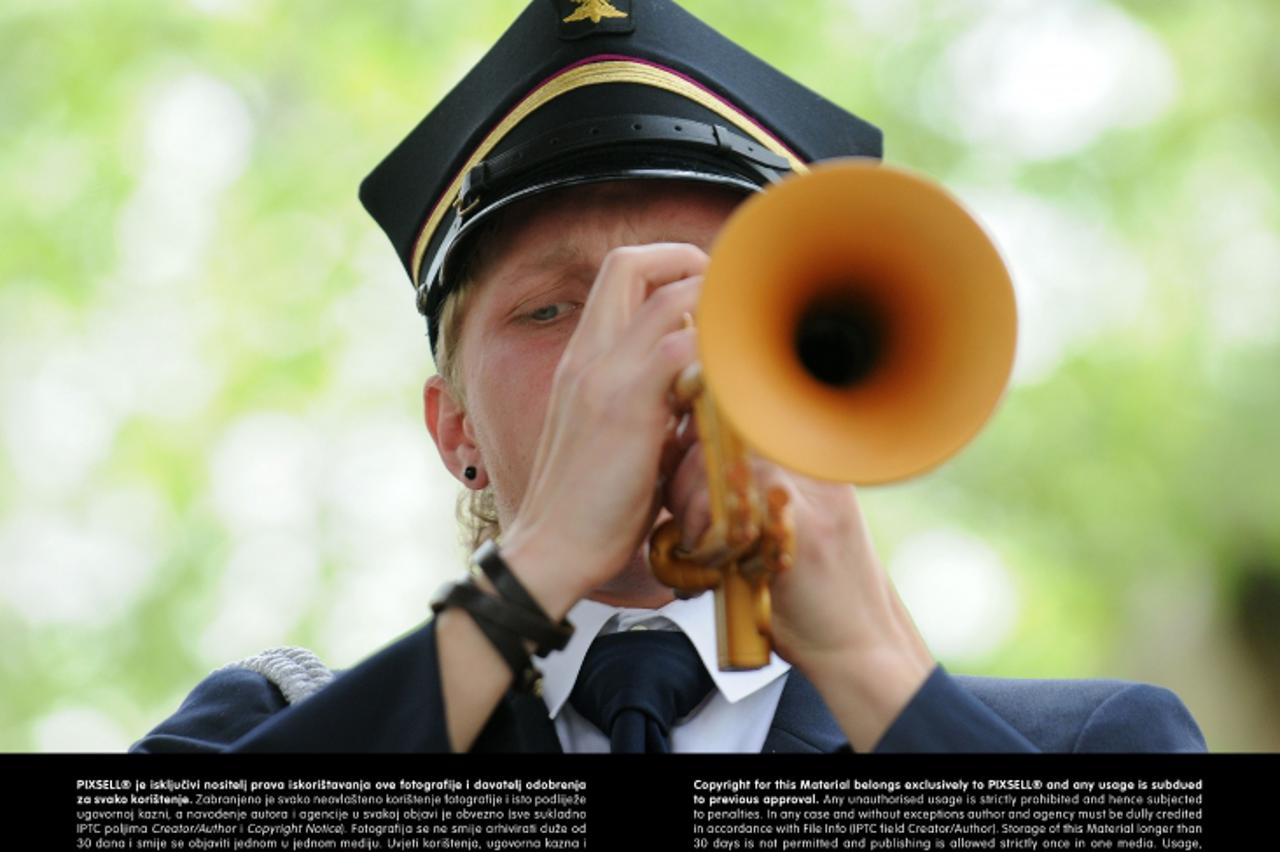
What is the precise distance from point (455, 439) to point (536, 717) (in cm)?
86

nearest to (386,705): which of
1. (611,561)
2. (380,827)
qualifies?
(380,827)

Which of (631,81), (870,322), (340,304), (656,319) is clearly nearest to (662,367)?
(656,319)

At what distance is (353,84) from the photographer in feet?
27.2

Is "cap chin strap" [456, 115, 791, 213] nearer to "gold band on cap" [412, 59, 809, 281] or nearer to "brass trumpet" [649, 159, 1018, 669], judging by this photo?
"gold band on cap" [412, 59, 809, 281]

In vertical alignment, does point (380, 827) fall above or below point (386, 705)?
below

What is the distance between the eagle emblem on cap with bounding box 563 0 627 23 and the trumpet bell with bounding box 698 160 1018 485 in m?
1.10

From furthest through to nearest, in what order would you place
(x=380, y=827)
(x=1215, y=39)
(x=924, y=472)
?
(x=1215, y=39) → (x=380, y=827) → (x=924, y=472)

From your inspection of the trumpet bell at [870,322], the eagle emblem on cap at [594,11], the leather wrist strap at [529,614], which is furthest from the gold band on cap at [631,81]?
the leather wrist strap at [529,614]

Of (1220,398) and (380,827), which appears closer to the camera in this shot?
(380,827)

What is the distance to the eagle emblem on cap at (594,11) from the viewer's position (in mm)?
3439

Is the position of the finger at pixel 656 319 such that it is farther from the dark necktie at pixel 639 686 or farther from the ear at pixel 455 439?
the ear at pixel 455 439

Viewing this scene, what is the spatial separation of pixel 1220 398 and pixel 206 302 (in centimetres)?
479

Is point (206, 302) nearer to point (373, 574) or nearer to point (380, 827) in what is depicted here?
point (373, 574)

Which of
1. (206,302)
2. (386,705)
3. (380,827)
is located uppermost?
(206,302)
